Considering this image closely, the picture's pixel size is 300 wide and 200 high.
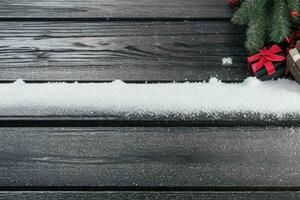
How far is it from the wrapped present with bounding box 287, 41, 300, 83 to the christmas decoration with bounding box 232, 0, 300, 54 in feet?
0.15

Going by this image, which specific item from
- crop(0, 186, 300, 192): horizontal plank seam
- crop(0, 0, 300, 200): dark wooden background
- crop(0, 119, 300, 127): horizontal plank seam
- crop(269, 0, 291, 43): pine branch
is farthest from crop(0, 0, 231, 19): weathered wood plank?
crop(0, 186, 300, 192): horizontal plank seam

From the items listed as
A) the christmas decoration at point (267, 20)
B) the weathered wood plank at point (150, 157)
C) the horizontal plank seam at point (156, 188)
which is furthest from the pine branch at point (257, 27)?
the horizontal plank seam at point (156, 188)

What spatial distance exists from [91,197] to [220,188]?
296 mm

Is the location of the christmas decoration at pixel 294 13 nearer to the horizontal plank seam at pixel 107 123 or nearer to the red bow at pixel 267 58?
the red bow at pixel 267 58

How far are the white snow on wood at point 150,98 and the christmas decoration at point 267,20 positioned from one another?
0.34 ft

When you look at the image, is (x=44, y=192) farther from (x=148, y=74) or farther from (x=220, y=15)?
(x=220, y=15)

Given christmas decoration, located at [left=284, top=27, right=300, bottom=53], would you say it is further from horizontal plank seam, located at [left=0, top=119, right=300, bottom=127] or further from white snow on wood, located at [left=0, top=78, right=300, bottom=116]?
horizontal plank seam, located at [left=0, top=119, right=300, bottom=127]

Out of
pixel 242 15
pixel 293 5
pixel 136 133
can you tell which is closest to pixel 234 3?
pixel 242 15

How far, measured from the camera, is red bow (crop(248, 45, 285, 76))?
1.04 metres

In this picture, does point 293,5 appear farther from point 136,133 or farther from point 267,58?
point 136,133

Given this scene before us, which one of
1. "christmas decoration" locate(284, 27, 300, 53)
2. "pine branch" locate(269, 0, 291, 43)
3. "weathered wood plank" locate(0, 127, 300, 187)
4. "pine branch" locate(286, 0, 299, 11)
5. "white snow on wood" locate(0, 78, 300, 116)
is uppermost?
"pine branch" locate(286, 0, 299, 11)

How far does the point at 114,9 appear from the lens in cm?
118

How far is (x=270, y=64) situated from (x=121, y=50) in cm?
38

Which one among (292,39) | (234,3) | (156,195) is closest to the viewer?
(156,195)
